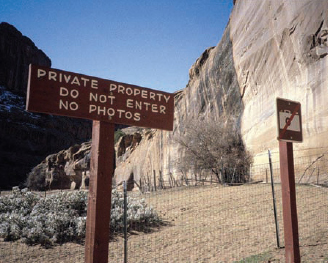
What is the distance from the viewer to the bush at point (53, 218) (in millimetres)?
8703

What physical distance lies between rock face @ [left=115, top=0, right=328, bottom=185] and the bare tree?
1.02 m

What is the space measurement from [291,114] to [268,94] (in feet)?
52.5

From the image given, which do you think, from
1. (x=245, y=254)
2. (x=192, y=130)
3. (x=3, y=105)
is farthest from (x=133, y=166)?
(x=3, y=105)

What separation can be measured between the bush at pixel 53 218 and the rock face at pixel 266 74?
10062 mm

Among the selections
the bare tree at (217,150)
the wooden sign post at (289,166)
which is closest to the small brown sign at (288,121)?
the wooden sign post at (289,166)

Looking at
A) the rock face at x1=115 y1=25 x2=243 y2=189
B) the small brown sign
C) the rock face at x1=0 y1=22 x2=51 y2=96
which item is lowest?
the small brown sign

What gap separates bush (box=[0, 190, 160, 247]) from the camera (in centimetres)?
870

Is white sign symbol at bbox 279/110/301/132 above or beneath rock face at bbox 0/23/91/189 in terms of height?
beneath

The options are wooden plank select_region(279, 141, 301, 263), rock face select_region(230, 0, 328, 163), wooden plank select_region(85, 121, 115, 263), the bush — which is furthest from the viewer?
rock face select_region(230, 0, 328, 163)

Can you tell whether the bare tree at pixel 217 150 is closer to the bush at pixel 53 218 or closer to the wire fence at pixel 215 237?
the wire fence at pixel 215 237

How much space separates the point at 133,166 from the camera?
42.2 meters

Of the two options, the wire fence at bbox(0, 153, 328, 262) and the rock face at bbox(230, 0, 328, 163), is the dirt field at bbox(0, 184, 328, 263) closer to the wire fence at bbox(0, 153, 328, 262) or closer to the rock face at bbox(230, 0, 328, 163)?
the wire fence at bbox(0, 153, 328, 262)

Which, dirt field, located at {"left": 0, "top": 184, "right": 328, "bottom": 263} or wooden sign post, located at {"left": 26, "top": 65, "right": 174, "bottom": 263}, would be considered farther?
dirt field, located at {"left": 0, "top": 184, "right": 328, "bottom": 263}

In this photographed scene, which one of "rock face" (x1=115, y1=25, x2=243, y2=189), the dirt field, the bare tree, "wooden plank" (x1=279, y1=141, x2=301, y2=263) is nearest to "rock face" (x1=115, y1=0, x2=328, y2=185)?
"rock face" (x1=115, y1=25, x2=243, y2=189)
